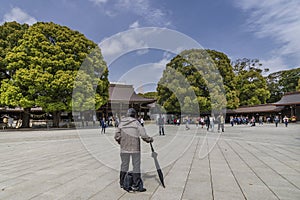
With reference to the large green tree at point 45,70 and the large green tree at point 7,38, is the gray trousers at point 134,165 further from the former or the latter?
the large green tree at point 7,38

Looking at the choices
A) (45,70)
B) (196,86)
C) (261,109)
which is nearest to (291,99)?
(261,109)

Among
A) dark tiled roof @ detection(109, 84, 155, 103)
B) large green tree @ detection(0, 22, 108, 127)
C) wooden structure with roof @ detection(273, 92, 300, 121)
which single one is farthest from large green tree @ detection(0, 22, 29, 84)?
wooden structure with roof @ detection(273, 92, 300, 121)

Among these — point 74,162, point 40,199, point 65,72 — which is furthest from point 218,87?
point 40,199

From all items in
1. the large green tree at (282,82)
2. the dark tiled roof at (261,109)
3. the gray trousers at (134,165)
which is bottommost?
the gray trousers at (134,165)

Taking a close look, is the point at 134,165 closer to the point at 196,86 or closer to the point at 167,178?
the point at 167,178

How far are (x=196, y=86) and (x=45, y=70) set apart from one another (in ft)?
69.5

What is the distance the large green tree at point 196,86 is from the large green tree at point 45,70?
12.5m

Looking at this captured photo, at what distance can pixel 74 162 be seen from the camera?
7.26 meters

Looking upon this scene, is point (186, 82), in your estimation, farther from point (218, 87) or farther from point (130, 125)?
point (130, 125)

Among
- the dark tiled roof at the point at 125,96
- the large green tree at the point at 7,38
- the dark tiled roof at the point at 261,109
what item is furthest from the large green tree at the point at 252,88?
the large green tree at the point at 7,38

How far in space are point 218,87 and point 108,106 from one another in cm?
1791

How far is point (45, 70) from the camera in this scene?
2405cm

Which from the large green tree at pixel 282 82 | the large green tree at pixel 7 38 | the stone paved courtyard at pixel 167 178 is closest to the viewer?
the stone paved courtyard at pixel 167 178

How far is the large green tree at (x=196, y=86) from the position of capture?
33.9 meters
